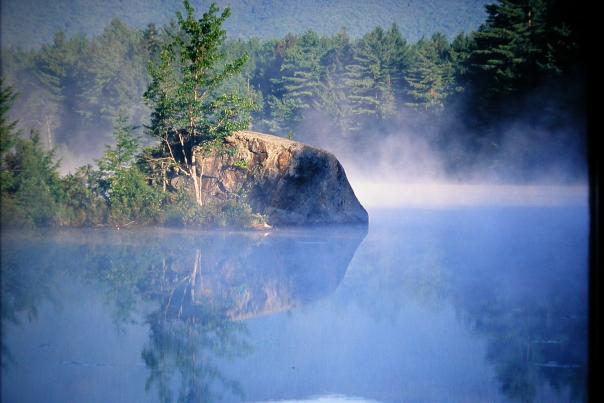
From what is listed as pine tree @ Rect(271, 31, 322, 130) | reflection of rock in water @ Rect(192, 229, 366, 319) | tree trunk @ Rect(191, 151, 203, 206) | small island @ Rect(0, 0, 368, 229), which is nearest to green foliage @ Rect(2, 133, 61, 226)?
small island @ Rect(0, 0, 368, 229)

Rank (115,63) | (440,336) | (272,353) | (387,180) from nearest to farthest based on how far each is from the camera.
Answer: (272,353) < (440,336) < (115,63) < (387,180)

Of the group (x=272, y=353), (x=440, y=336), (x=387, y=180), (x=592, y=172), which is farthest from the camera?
(x=387, y=180)

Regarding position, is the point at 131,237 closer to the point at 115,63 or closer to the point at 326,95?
the point at 115,63

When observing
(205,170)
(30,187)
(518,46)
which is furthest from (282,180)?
(518,46)

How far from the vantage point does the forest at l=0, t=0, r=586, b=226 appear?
842 centimetres

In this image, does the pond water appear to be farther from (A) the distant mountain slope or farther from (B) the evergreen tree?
(B) the evergreen tree

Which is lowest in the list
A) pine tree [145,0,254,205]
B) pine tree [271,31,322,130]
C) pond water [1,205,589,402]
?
pond water [1,205,589,402]

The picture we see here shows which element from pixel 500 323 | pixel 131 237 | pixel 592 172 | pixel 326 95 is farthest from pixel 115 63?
pixel 592 172

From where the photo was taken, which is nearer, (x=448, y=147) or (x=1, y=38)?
(x=1, y=38)

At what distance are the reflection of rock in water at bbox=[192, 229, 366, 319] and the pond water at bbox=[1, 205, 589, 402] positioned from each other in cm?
2

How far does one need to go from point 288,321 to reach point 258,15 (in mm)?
8865

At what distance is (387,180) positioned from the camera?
16.3 meters

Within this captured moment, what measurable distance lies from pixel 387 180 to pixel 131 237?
997cm

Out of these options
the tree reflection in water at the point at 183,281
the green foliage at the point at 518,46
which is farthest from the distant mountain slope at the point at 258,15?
the tree reflection in water at the point at 183,281
